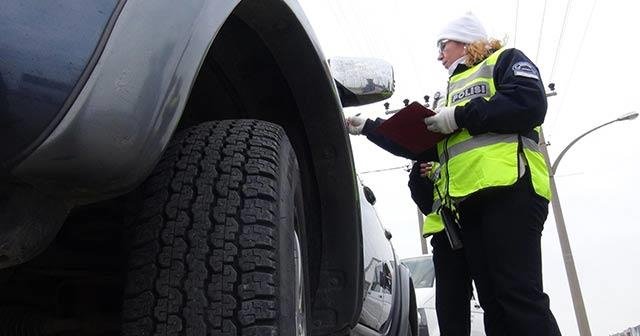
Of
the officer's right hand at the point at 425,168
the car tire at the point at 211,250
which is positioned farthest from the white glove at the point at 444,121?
the car tire at the point at 211,250

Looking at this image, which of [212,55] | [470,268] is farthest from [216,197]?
[470,268]

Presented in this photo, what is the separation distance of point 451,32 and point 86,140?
236 centimetres

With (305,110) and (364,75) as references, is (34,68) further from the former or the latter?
(364,75)

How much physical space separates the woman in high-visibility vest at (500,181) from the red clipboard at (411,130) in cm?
4

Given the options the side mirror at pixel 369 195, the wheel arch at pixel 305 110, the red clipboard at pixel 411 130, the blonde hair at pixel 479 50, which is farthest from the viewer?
the side mirror at pixel 369 195

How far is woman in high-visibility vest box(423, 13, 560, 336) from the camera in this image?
250cm

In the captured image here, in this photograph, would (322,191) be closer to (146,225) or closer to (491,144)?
(146,225)

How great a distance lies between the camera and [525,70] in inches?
105

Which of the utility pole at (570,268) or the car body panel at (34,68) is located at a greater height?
the utility pole at (570,268)

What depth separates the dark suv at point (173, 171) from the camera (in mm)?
961

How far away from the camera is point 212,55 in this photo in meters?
1.67

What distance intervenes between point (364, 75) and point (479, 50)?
0.98 metres

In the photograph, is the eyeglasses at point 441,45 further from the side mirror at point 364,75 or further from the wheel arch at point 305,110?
the wheel arch at point 305,110

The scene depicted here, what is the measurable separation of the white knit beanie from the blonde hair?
8cm
